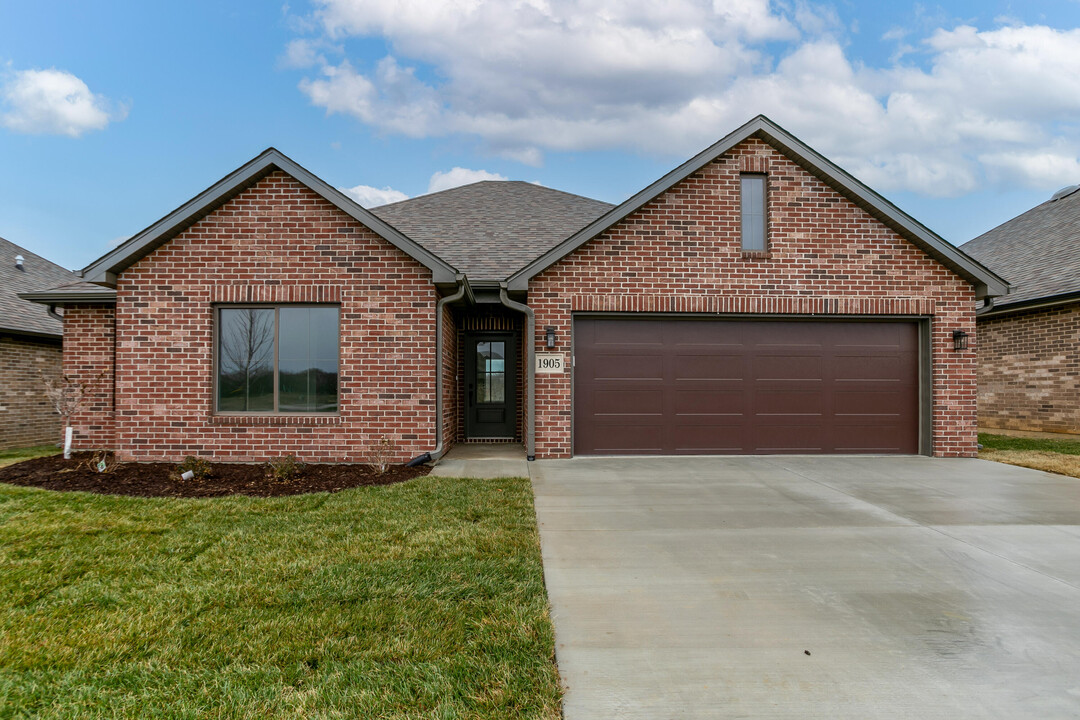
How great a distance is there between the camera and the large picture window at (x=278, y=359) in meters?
8.44

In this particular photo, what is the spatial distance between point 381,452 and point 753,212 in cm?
729

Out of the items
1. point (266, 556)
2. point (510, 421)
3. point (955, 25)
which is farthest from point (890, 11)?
point (266, 556)

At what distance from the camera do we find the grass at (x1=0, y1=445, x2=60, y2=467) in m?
9.26

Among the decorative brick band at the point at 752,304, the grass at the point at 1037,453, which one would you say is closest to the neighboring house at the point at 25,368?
the decorative brick band at the point at 752,304

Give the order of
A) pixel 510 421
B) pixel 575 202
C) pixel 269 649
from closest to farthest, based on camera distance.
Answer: pixel 269 649, pixel 510 421, pixel 575 202

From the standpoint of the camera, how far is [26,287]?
14.1 metres

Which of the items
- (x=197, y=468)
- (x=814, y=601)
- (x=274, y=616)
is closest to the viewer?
(x=274, y=616)

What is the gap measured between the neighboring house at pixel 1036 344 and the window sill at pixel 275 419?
12.9 meters

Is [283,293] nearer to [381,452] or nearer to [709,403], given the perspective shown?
[381,452]

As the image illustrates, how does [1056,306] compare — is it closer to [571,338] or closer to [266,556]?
[571,338]

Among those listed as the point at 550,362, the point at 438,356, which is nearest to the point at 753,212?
the point at 550,362

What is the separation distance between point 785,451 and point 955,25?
13.0 meters

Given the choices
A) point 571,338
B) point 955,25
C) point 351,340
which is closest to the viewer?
point 351,340

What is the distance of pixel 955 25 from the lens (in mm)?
13969
